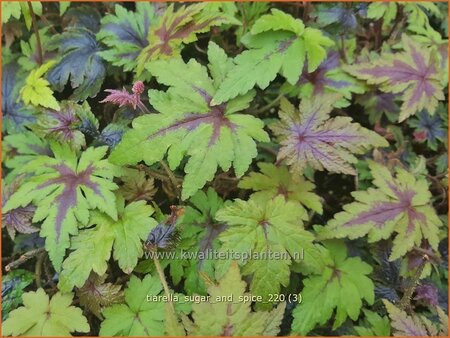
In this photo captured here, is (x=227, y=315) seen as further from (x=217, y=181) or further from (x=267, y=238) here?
(x=217, y=181)

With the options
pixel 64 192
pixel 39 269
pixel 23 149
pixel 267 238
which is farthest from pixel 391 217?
pixel 23 149

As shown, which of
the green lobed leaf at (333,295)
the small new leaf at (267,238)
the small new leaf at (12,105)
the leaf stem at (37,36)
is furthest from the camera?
the small new leaf at (12,105)

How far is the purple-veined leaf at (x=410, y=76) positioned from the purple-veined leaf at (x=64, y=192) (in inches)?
36.0

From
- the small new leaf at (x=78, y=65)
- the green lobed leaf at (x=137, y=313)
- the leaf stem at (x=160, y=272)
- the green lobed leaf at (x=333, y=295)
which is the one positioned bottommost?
the green lobed leaf at (x=333, y=295)

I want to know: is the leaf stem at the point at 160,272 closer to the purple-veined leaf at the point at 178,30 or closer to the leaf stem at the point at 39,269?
the leaf stem at the point at 39,269

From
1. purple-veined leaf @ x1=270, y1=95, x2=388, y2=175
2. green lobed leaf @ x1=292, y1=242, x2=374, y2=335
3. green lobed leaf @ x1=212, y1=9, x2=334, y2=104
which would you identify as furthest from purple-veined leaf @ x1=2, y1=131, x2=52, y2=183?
green lobed leaf @ x1=292, y1=242, x2=374, y2=335

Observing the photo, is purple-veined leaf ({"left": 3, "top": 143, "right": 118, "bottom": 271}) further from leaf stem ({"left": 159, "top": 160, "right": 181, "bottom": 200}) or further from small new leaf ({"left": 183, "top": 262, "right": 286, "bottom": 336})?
small new leaf ({"left": 183, "top": 262, "right": 286, "bottom": 336})

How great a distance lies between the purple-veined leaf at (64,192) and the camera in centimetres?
142

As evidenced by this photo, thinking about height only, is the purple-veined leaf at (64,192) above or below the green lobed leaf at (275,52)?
below

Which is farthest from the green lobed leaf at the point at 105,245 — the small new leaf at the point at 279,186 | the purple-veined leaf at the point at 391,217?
the purple-veined leaf at the point at 391,217

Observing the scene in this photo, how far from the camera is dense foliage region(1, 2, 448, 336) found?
55.1 inches

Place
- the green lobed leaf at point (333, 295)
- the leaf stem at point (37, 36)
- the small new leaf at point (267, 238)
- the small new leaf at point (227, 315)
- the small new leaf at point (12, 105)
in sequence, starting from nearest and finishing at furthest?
the small new leaf at point (227, 315) → the small new leaf at point (267, 238) → the green lobed leaf at point (333, 295) → the leaf stem at point (37, 36) → the small new leaf at point (12, 105)

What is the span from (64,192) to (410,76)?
Result: 3.90 feet

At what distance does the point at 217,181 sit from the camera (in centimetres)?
166
